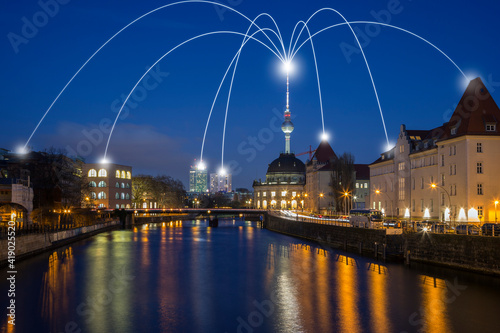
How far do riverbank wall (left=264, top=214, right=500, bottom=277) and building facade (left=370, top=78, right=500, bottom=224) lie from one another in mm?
10126

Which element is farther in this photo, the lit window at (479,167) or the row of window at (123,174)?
the row of window at (123,174)

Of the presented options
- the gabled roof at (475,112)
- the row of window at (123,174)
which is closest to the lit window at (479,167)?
the gabled roof at (475,112)

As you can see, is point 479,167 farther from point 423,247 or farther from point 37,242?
point 37,242

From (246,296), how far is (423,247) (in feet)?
75.6

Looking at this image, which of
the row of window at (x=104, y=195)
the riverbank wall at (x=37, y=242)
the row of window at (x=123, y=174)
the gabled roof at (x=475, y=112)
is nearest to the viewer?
the riverbank wall at (x=37, y=242)

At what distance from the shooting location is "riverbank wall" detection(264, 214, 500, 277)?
45578 mm

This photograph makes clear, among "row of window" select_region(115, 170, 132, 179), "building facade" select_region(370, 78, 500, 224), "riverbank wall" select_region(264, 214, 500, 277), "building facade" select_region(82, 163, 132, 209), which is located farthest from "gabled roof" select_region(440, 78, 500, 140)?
"row of window" select_region(115, 170, 132, 179)

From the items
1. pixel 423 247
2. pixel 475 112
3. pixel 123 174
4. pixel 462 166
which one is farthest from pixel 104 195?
pixel 423 247

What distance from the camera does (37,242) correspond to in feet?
214

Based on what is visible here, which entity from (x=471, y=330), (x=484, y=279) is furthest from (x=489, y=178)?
(x=471, y=330)

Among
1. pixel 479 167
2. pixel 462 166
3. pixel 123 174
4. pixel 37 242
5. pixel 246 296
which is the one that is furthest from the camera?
pixel 123 174

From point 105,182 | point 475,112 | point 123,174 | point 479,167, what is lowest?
point 105,182

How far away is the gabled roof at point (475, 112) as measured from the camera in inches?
2862

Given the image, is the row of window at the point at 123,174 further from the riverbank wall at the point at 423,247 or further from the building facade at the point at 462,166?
the building facade at the point at 462,166
